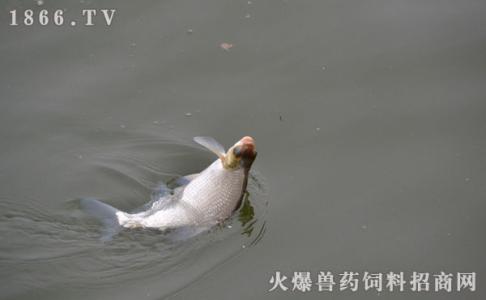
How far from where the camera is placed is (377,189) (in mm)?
6246

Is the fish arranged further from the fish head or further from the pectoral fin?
the pectoral fin

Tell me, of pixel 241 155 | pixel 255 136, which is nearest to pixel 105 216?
pixel 241 155

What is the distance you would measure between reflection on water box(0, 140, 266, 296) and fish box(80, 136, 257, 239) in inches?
4.0

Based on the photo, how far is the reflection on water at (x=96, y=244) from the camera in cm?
546

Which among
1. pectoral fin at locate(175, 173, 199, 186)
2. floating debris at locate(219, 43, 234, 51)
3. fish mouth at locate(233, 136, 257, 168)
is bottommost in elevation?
pectoral fin at locate(175, 173, 199, 186)

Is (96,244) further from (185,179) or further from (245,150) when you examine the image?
(245,150)

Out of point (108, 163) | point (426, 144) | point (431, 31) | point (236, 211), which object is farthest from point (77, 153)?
point (431, 31)

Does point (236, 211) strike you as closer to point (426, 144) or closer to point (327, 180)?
point (327, 180)

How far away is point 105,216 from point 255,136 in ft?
5.38

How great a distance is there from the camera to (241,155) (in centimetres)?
530

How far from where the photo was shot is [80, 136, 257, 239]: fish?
545 cm

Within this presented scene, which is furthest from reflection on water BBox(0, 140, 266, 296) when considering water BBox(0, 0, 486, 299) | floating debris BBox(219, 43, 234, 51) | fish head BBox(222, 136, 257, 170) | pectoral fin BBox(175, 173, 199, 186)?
floating debris BBox(219, 43, 234, 51)

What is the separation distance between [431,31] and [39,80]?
3.95 m

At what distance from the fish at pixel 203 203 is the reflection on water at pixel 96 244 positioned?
102 millimetres
